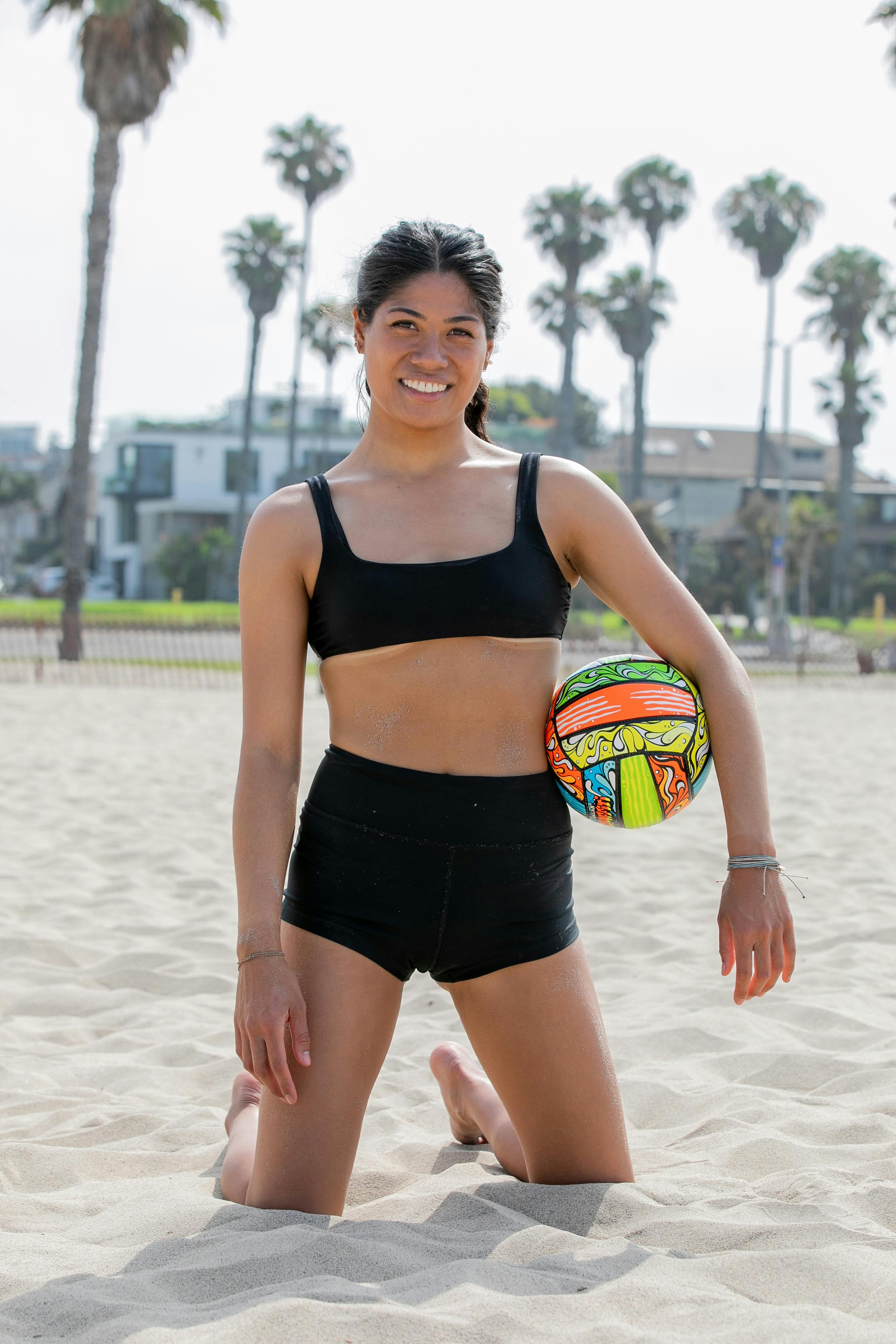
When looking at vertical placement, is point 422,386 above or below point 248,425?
below

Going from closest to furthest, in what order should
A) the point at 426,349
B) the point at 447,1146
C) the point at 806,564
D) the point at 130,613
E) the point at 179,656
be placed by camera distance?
the point at 426,349
the point at 447,1146
the point at 179,656
the point at 130,613
the point at 806,564

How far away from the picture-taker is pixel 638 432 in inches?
2008

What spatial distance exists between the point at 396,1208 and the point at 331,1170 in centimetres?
24

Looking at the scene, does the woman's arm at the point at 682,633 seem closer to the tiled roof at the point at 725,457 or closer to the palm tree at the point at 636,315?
the palm tree at the point at 636,315

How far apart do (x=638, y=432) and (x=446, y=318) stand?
49.4m

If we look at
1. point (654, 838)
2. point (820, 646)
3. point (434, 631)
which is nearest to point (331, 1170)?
point (434, 631)

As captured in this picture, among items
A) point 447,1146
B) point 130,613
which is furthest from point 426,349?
point 130,613

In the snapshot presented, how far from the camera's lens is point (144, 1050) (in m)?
4.24

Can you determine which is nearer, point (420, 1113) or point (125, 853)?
point (420, 1113)

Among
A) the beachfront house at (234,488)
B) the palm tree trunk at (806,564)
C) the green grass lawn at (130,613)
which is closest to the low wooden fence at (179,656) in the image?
the green grass lawn at (130,613)

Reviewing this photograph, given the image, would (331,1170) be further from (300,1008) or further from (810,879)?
(810,879)

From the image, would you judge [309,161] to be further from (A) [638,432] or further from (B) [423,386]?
(B) [423,386]

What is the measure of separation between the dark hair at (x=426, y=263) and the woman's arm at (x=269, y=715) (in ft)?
1.62

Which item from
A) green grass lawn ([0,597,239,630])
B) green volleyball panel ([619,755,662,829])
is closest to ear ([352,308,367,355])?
green volleyball panel ([619,755,662,829])
